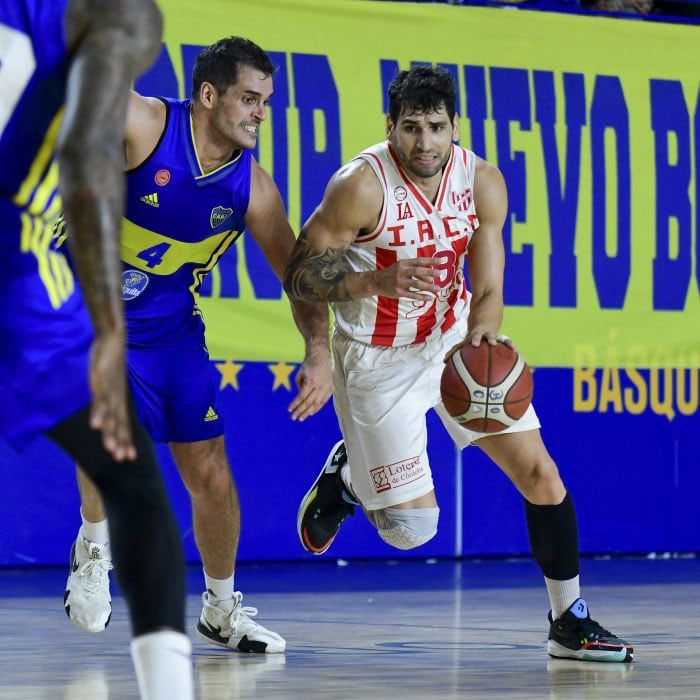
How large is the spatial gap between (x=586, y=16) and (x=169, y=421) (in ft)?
16.5

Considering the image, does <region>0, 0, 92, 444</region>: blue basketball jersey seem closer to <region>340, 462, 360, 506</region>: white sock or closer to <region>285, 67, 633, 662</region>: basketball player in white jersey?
<region>285, 67, 633, 662</region>: basketball player in white jersey

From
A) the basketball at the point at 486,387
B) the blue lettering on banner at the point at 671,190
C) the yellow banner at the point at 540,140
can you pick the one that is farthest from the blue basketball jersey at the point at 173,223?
the blue lettering on banner at the point at 671,190

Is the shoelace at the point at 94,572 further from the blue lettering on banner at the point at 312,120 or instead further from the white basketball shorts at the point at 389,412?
the blue lettering on banner at the point at 312,120

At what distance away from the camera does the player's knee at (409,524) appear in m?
5.38

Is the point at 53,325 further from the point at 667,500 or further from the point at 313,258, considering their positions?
the point at 667,500

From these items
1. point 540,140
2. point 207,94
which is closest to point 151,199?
point 207,94

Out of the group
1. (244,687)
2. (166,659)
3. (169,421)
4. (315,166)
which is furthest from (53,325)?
(315,166)

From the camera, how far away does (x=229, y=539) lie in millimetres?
5090

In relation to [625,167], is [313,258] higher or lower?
lower

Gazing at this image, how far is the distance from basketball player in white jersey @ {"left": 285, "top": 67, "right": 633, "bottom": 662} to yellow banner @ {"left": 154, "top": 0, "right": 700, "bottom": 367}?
8.49 ft

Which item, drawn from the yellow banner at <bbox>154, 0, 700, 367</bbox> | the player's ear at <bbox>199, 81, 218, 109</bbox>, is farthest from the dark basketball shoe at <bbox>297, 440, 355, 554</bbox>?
the yellow banner at <bbox>154, 0, 700, 367</bbox>

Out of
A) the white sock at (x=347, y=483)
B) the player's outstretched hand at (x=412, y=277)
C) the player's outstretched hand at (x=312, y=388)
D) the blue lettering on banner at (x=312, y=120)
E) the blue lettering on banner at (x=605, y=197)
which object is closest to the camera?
the player's outstretched hand at (x=312, y=388)

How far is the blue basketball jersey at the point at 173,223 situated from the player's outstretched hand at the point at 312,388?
648 mm

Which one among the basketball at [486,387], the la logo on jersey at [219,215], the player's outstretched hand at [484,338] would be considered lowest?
the basketball at [486,387]
